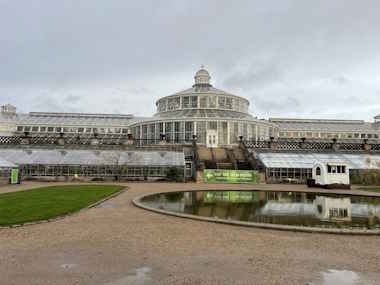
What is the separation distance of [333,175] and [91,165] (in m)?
30.4

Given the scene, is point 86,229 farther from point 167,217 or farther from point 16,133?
point 16,133

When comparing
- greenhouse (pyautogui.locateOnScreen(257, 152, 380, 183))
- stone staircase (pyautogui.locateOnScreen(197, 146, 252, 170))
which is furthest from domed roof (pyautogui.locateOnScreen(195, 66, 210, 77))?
greenhouse (pyautogui.locateOnScreen(257, 152, 380, 183))

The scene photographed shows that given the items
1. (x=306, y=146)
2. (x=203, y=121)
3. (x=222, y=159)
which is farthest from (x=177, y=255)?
(x=306, y=146)

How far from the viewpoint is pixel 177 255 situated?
8242 millimetres

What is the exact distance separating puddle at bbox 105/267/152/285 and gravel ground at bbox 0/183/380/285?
0.07ft

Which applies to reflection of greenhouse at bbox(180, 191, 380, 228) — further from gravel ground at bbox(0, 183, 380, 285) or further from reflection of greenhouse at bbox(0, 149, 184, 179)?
reflection of greenhouse at bbox(0, 149, 184, 179)

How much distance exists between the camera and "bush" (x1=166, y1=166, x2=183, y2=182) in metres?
38.8

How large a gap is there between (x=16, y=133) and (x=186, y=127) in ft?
147

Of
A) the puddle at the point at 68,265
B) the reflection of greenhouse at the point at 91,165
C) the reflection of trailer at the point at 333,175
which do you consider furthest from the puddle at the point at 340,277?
the reflection of greenhouse at the point at 91,165

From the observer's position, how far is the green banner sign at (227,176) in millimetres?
38125

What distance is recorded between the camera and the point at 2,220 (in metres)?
12.0

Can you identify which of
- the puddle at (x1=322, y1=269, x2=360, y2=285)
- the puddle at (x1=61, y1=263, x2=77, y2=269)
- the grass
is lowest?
the puddle at (x1=322, y1=269, x2=360, y2=285)

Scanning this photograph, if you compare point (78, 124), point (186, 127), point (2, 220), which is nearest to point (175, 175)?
point (186, 127)

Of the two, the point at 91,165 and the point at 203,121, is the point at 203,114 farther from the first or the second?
the point at 91,165
